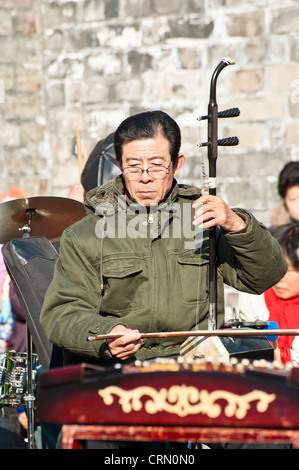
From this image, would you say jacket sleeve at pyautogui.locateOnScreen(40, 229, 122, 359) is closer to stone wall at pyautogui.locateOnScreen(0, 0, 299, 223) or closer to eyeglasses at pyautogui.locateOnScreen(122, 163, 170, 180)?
eyeglasses at pyautogui.locateOnScreen(122, 163, 170, 180)

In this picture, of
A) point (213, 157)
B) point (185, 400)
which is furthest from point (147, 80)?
point (185, 400)

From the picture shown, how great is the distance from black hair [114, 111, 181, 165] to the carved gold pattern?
59.8 inches

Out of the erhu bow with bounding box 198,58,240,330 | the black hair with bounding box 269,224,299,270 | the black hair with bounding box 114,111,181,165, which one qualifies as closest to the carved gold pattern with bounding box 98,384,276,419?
the erhu bow with bounding box 198,58,240,330

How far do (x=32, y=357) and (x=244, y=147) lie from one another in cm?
341

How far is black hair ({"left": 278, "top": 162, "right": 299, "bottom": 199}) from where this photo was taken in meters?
6.66

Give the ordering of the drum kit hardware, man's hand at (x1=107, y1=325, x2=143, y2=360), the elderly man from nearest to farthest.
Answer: man's hand at (x1=107, y1=325, x2=143, y2=360)
the elderly man
the drum kit hardware

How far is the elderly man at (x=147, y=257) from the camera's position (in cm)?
370

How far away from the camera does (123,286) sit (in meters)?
3.77

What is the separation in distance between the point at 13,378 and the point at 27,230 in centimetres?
92

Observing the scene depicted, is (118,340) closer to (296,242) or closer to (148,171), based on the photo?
(148,171)

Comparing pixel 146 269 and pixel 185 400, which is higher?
pixel 146 269

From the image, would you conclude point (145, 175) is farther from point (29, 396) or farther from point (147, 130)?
point (29, 396)

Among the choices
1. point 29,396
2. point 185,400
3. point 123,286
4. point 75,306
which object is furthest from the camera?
point 29,396

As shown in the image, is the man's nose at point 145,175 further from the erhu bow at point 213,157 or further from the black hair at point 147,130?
the erhu bow at point 213,157
